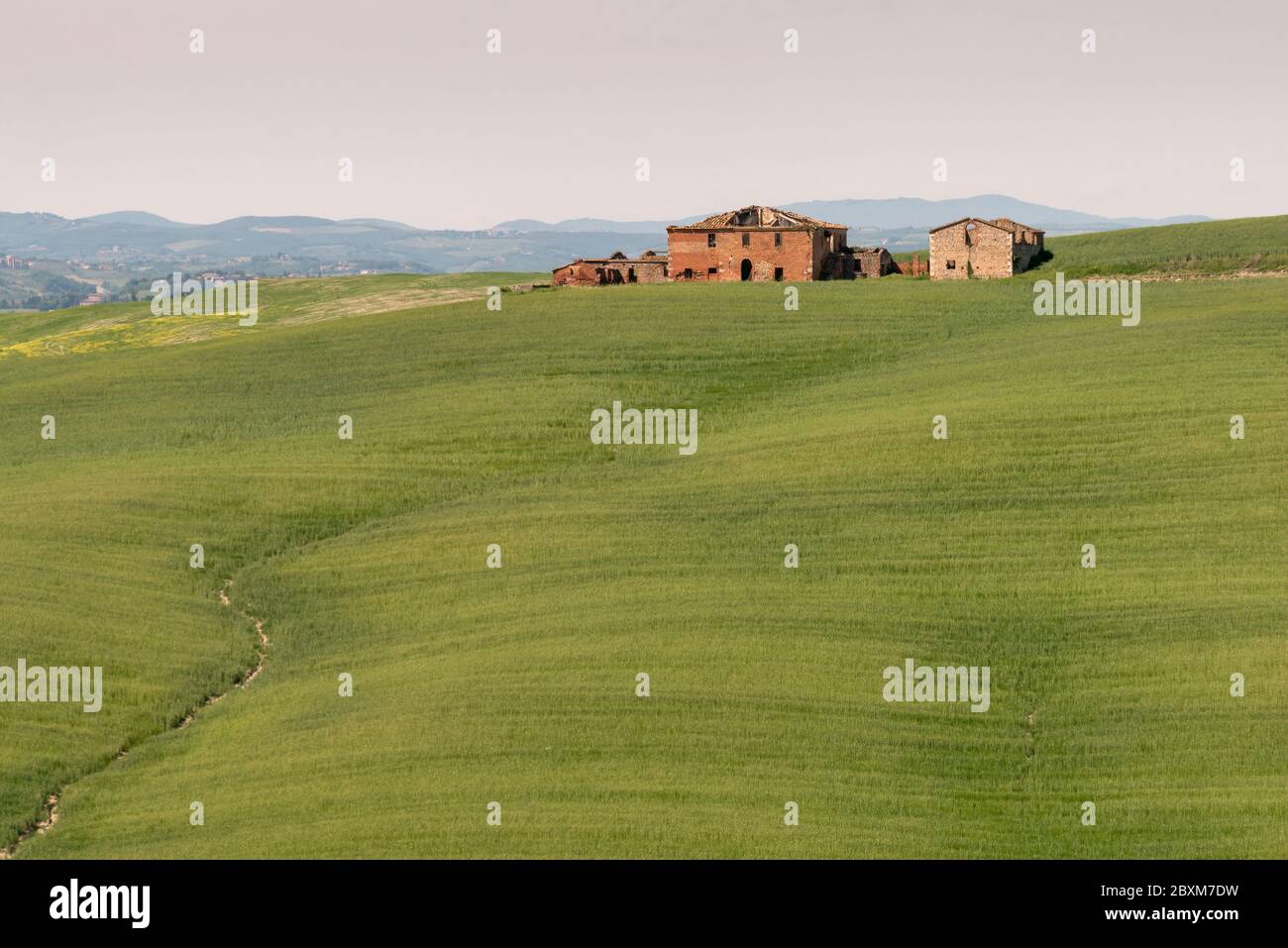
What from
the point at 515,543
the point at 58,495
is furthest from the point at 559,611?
the point at 58,495

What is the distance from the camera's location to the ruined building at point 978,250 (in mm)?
88438

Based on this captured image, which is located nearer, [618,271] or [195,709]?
[195,709]

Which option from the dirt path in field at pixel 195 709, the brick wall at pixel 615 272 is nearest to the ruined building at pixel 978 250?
the brick wall at pixel 615 272

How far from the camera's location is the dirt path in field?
103 feet

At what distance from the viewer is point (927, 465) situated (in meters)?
50.9

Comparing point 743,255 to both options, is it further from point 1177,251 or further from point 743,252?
point 1177,251

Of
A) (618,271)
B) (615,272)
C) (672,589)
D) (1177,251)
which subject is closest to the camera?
(672,589)

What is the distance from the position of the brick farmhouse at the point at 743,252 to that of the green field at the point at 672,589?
14022mm

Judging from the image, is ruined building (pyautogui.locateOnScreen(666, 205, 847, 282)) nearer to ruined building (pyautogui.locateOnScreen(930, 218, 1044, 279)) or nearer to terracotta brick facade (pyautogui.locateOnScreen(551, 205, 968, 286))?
terracotta brick facade (pyautogui.locateOnScreen(551, 205, 968, 286))

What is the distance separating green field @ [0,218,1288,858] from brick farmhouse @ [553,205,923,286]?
46.0ft

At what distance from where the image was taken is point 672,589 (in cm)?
4266

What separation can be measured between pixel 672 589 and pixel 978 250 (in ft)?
172

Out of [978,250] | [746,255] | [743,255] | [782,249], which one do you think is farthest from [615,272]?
[978,250]
